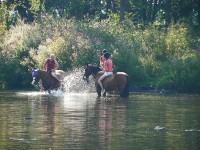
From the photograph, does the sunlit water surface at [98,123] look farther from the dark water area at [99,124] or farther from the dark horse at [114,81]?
the dark horse at [114,81]

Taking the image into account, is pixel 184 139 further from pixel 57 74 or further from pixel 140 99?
pixel 57 74

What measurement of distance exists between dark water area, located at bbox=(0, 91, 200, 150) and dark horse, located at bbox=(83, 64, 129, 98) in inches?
96.0

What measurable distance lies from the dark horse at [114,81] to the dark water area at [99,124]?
8.00 ft

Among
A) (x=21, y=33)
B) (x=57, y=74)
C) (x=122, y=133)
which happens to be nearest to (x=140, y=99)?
(x=57, y=74)

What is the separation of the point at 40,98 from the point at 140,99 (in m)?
4.43

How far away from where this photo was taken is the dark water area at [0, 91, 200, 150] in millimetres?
18109

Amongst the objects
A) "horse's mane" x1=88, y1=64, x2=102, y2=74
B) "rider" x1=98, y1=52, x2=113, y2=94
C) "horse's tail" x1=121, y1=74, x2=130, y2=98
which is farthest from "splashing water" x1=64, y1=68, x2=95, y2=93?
"horse's tail" x1=121, y1=74, x2=130, y2=98

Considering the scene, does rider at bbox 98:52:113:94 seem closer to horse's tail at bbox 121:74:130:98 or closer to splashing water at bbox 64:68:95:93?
horse's tail at bbox 121:74:130:98

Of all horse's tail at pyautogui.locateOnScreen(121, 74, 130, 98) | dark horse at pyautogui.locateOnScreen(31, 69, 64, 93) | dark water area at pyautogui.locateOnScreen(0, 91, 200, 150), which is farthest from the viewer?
dark horse at pyautogui.locateOnScreen(31, 69, 64, 93)

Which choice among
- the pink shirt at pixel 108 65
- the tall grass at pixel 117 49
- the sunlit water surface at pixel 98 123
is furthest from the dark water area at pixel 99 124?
the tall grass at pixel 117 49

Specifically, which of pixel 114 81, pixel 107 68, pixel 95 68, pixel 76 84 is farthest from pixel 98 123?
pixel 76 84

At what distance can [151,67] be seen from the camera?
4803 cm

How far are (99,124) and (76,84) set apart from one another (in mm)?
19138

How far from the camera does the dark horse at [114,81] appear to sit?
36844 millimetres
